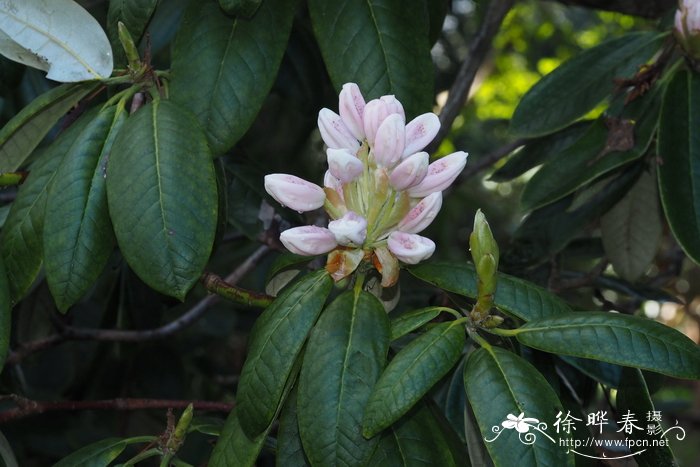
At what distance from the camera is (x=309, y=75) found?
74.4 inches

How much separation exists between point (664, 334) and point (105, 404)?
0.82 meters

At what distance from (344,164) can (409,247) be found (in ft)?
0.36

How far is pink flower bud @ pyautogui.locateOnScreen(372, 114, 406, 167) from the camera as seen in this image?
923 mm

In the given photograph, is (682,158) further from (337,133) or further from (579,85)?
A: (337,133)

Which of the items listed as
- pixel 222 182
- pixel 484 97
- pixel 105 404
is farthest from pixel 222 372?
pixel 484 97

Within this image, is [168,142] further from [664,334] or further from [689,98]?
[689,98]

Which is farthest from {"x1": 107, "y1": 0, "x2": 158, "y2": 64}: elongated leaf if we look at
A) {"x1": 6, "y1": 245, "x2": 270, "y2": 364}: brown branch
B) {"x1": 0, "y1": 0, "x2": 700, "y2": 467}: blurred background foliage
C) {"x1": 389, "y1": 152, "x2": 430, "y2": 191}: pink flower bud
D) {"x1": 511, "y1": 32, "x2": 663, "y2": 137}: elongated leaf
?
{"x1": 511, "y1": 32, "x2": 663, "y2": 137}: elongated leaf

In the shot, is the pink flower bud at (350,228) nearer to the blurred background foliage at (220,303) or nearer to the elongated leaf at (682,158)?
the blurred background foliage at (220,303)

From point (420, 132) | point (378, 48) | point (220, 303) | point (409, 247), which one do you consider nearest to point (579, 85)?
point (378, 48)

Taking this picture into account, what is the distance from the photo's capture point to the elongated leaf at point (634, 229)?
1.72m

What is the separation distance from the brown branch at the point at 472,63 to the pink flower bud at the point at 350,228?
93 cm

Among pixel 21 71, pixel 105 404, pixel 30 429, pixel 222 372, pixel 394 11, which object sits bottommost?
pixel 30 429

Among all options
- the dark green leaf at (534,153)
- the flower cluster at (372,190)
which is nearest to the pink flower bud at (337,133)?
the flower cluster at (372,190)

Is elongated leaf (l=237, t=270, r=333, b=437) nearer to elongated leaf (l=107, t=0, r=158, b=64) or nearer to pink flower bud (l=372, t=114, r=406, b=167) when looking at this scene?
pink flower bud (l=372, t=114, r=406, b=167)
